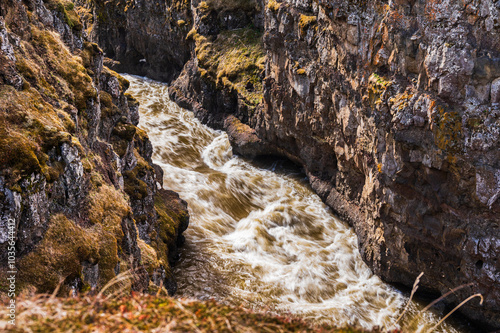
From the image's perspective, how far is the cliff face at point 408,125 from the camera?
11.0 metres

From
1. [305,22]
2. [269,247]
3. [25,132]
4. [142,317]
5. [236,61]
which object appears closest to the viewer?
[142,317]

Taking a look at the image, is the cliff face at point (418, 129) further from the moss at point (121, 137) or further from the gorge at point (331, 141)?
the moss at point (121, 137)

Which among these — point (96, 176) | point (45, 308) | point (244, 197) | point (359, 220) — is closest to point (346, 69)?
point (359, 220)

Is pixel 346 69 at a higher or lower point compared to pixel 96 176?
higher

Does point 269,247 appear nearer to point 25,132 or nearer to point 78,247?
point 78,247

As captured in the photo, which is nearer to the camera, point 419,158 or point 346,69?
point 419,158

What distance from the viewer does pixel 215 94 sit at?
1132 inches

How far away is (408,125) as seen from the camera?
1241 cm

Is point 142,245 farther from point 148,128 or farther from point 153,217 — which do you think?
point 148,128

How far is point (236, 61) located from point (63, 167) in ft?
70.9

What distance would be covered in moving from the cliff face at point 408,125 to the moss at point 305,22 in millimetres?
71

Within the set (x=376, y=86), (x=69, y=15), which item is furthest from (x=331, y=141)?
(x=69, y=15)

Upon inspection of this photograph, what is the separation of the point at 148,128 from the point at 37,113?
19.2m

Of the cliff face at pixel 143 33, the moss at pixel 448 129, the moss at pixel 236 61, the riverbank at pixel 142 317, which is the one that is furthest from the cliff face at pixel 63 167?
the cliff face at pixel 143 33
